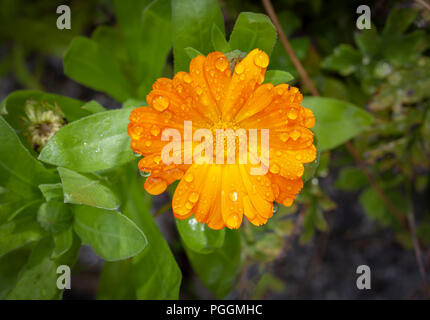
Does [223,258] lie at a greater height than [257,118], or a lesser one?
lesser

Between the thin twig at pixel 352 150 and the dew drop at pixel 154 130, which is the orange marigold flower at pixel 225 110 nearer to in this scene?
the dew drop at pixel 154 130

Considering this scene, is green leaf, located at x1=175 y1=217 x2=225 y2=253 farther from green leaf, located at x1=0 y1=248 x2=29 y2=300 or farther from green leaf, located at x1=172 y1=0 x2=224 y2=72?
green leaf, located at x1=0 y1=248 x2=29 y2=300

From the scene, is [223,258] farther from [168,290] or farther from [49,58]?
[49,58]

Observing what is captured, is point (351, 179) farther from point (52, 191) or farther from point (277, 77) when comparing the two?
point (52, 191)

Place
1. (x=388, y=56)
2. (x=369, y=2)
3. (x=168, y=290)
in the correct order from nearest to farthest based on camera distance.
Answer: (x=168, y=290) → (x=388, y=56) → (x=369, y=2)

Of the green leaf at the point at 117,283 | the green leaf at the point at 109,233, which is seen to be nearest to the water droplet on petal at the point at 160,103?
the green leaf at the point at 109,233
